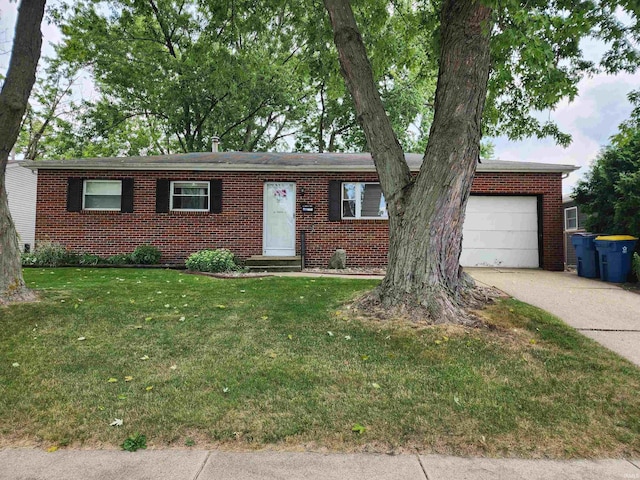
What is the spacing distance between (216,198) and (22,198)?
11.8 metres

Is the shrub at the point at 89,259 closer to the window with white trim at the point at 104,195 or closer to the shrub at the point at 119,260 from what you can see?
the shrub at the point at 119,260

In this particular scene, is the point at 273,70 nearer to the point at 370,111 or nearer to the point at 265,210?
the point at 265,210

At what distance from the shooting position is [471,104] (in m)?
4.61

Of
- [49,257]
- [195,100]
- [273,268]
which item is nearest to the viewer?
[273,268]

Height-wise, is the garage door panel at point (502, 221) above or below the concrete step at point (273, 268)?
above

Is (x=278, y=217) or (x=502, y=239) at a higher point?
(x=278, y=217)

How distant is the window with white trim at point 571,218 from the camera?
12.0 metres

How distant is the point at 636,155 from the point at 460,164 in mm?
7132

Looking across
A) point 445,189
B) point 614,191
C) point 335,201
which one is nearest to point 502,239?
point 614,191

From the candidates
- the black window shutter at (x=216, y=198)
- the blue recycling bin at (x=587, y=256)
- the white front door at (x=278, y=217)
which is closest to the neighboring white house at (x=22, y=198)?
the black window shutter at (x=216, y=198)

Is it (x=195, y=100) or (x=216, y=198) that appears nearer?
(x=216, y=198)

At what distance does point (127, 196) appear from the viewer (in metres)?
10.8

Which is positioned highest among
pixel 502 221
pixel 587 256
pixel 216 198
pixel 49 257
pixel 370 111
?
pixel 370 111

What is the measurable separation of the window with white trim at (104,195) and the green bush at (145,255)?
1594 millimetres
